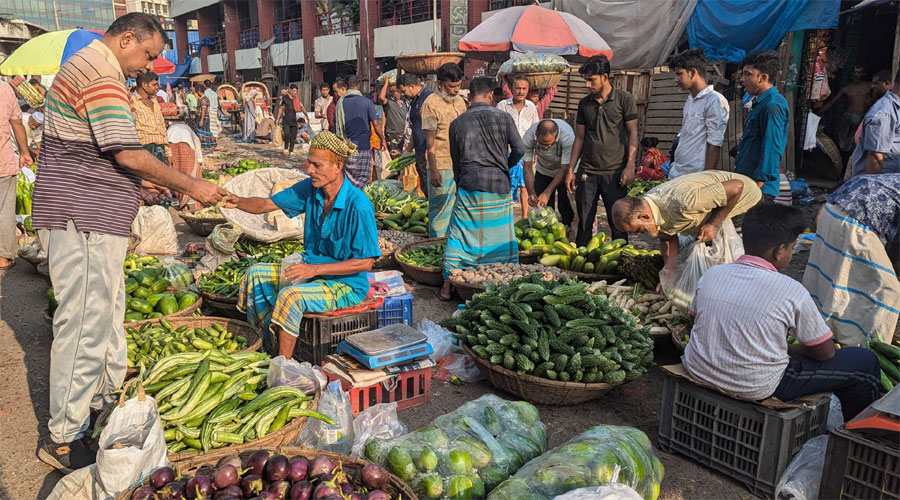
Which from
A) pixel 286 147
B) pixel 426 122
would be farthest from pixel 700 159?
pixel 286 147

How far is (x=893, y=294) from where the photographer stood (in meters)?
3.86

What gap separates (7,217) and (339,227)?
501cm

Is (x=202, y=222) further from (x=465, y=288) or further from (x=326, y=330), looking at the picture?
(x=326, y=330)

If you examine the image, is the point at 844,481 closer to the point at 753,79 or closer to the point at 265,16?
the point at 753,79

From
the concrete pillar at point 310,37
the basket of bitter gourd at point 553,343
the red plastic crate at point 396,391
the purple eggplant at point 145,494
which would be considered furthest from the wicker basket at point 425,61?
the concrete pillar at point 310,37

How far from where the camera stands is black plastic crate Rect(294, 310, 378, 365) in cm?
387

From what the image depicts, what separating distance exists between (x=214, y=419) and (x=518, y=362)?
5.80 feet

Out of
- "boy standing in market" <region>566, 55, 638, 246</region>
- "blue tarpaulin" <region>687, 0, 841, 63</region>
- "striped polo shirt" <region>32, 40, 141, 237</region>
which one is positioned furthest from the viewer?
"blue tarpaulin" <region>687, 0, 841, 63</region>

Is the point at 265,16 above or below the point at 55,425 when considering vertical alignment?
above

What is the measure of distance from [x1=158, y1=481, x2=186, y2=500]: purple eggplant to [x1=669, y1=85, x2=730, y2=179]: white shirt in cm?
524

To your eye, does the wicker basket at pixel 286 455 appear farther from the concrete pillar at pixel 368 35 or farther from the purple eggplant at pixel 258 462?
the concrete pillar at pixel 368 35

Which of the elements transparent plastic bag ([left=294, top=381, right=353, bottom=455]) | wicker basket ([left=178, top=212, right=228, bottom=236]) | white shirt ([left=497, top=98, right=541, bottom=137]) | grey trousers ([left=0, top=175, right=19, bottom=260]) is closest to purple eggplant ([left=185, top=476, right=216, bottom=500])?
transparent plastic bag ([left=294, top=381, right=353, bottom=455])

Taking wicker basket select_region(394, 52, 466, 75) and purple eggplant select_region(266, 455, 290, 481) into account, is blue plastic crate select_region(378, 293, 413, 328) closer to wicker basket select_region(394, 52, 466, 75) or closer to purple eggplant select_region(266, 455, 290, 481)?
purple eggplant select_region(266, 455, 290, 481)

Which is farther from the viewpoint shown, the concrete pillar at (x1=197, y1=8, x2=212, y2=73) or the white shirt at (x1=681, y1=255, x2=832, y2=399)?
the concrete pillar at (x1=197, y1=8, x2=212, y2=73)
